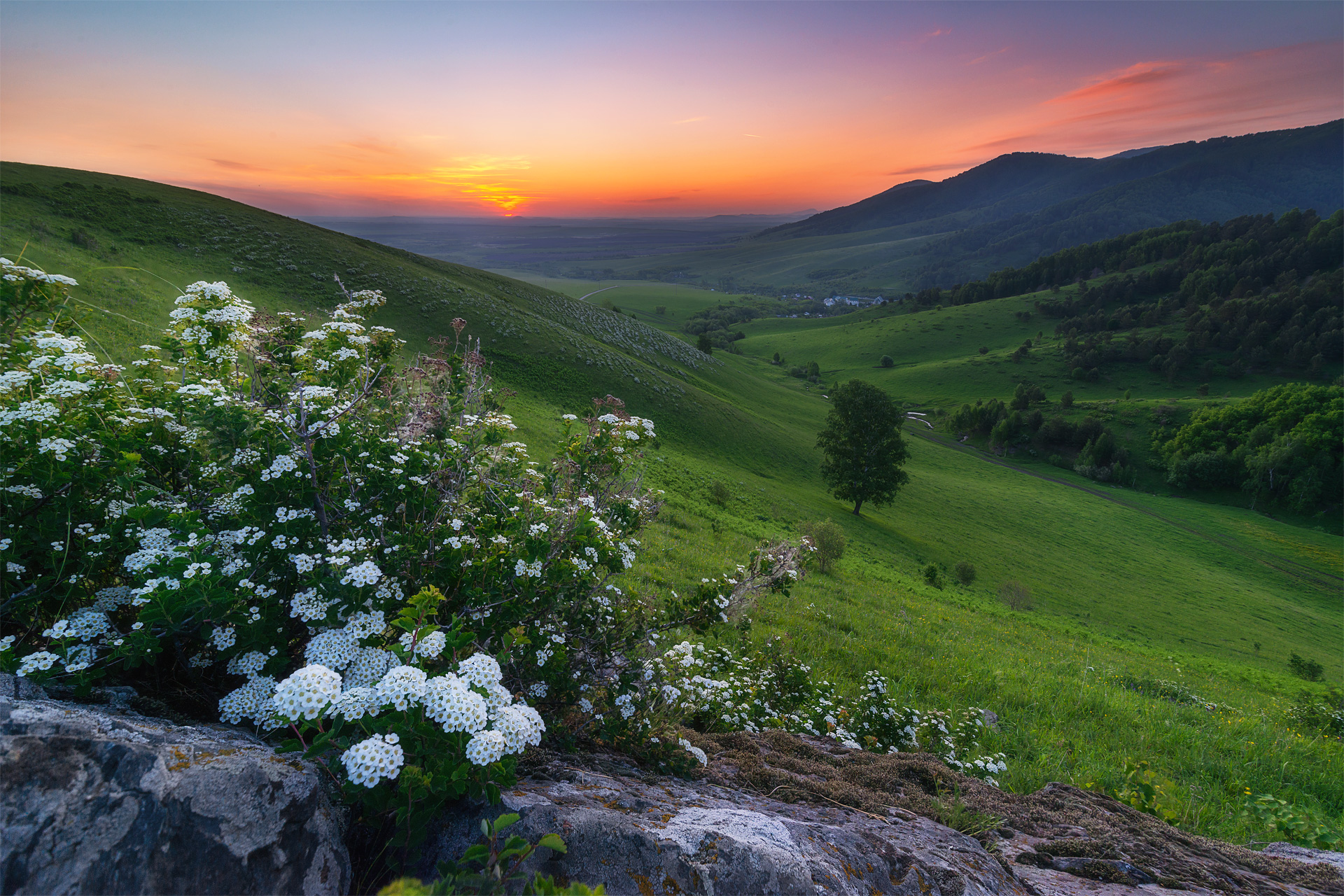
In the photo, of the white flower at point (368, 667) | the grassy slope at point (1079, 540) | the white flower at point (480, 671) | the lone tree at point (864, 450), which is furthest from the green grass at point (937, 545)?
the white flower at point (480, 671)

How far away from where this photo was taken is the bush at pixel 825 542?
21.7m

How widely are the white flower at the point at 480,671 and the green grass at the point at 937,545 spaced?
4.16m

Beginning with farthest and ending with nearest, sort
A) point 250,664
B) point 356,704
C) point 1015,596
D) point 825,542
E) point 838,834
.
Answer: point 1015,596 < point 825,542 < point 838,834 < point 250,664 < point 356,704

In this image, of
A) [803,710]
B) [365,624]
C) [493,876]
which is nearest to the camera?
[493,876]

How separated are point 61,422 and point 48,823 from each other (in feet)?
10.7

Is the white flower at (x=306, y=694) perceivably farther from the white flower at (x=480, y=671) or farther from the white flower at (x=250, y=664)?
the white flower at (x=250, y=664)

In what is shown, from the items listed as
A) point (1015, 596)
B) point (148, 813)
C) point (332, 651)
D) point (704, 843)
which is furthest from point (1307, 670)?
point (148, 813)

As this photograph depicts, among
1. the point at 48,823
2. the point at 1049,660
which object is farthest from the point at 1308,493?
the point at 48,823

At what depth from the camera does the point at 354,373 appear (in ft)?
16.5

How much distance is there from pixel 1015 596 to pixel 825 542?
47.7 ft

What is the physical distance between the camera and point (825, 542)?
75.7 feet

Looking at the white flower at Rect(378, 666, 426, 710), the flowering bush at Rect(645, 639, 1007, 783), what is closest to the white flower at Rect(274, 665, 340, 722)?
the white flower at Rect(378, 666, 426, 710)

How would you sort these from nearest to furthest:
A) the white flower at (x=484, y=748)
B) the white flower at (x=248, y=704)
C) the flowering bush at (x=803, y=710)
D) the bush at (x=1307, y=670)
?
the white flower at (x=484, y=748) → the white flower at (x=248, y=704) → the flowering bush at (x=803, y=710) → the bush at (x=1307, y=670)

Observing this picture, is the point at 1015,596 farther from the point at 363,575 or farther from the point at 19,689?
the point at 19,689
